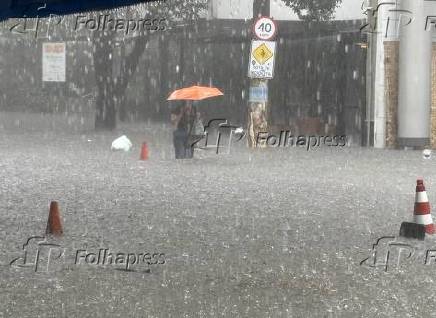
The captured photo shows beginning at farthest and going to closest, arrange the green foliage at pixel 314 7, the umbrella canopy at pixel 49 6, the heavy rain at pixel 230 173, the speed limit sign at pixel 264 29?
1. the green foliage at pixel 314 7
2. the speed limit sign at pixel 264 29
3. the umbrella canopy at pixel 49 6
4. the heavy rain at pixel 230 173

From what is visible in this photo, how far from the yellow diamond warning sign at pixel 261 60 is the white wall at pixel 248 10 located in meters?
16.6

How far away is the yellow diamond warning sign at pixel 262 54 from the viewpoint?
21.7 m

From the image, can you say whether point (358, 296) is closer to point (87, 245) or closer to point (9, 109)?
point (87, 245)

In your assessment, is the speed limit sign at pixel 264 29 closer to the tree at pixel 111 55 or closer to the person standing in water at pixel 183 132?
the person standing in water at pixel 183 132

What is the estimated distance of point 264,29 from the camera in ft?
71.1

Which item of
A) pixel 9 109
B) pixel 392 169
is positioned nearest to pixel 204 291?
pixel 392 169

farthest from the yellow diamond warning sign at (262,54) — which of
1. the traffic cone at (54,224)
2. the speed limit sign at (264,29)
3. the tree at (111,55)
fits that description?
the traffic cone at (54,224)

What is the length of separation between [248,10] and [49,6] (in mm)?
28979

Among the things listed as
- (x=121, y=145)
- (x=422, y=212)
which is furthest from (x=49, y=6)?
(x=121, y=145)

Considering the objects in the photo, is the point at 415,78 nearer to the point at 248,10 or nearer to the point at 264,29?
the point at 264,29

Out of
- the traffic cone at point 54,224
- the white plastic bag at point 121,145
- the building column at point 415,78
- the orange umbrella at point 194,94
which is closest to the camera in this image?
the traffic cone at point 54,224

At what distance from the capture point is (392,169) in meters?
17.9

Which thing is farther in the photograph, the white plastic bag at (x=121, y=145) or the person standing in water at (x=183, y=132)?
the white plastic bag at (x=121, y=145)

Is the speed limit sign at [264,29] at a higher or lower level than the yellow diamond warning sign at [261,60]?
higher
